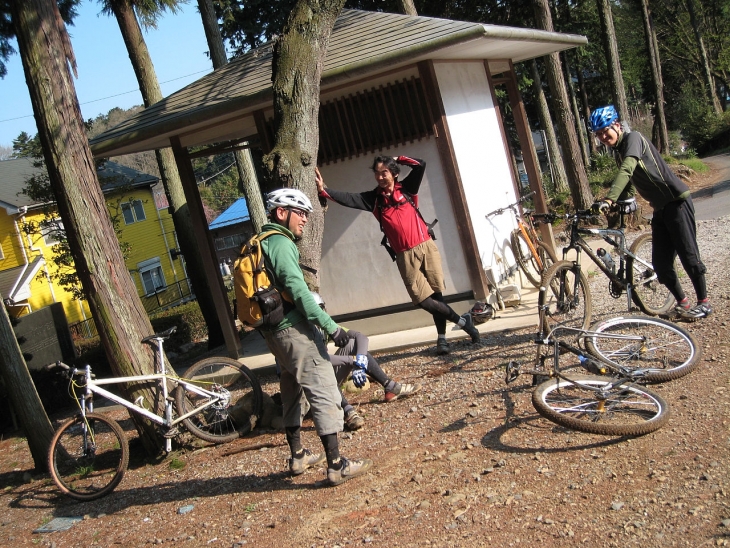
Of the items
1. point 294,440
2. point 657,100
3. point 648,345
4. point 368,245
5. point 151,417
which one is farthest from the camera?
point 657,100

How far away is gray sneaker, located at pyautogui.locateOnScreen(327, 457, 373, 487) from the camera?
15.4 feet

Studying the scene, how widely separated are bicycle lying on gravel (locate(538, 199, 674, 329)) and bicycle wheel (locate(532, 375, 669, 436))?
1637mm

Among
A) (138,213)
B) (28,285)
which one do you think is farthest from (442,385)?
(138,213)

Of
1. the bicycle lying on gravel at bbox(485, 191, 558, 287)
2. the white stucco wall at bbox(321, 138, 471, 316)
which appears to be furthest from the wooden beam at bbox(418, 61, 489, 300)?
the bicycle lying on gravel at bbox(485, 191, 558, 287)

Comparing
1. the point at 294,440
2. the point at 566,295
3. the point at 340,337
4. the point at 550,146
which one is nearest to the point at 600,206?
the point at 566,295

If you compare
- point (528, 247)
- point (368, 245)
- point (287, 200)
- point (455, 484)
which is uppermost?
point (287, 200)

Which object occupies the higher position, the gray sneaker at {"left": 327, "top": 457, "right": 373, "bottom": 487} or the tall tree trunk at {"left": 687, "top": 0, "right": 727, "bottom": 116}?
the tall tree trunk at {"left": 687, "top": 0, "right": 727, "bottom": 116}

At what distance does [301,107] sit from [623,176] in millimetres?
2927

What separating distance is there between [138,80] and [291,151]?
8958mm

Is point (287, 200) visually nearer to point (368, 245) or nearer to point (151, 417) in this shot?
point (151, 417)

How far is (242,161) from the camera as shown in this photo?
1506 cm

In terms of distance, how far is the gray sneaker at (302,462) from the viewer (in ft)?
16.6

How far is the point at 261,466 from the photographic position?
563 cm

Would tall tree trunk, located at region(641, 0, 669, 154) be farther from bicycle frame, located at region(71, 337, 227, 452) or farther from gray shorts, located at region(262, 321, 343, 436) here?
gray shorts, located at region(262, 321, 343, 436)
